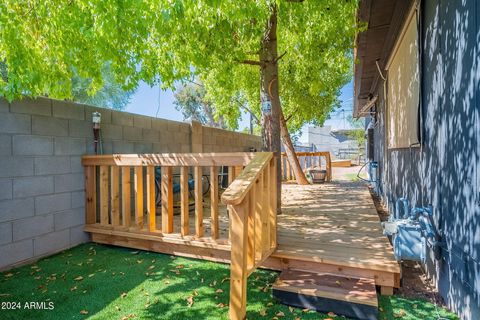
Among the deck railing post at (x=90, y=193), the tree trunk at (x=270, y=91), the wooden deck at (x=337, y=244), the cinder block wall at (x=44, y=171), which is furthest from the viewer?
the tree trunk at (x=270, y=91)

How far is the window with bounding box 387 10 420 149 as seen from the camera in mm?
3260

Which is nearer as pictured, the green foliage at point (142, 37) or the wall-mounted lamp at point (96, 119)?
the green foliage at point (142, 37)

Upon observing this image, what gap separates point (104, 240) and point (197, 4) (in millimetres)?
3106

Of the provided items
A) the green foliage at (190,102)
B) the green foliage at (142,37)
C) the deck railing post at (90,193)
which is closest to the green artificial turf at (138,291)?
the deck railing post at (90,193)

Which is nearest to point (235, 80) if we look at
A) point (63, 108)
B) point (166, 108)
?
point (63, 108)

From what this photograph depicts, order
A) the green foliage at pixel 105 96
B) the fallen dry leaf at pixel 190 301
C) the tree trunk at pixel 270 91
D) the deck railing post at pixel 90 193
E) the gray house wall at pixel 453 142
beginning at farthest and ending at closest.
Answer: the green foliage at pixel 105 96 < the tree trunk at pixel 270 91 < the deck railing post at pixel 90 193 < the fallen dry leaf at pixel 190 301 < the gray house wall at pixel 453 142

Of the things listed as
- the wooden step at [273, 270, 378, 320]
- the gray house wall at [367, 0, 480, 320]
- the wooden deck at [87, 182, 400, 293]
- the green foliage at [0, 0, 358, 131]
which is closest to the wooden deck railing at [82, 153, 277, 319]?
the wooden deck at [87, 182, 400, 293]

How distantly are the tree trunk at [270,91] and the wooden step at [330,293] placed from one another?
6.39ft

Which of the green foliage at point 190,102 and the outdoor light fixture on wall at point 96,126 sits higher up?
the green foliage at point 190,102

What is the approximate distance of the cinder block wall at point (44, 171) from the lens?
3059 mm

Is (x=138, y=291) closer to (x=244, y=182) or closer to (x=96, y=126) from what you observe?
(x=244, y=182)

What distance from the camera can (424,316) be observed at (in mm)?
2158

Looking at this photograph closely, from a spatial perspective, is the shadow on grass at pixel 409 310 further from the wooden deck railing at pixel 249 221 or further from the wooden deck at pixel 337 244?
the wooden deck railing at pixel 249 221

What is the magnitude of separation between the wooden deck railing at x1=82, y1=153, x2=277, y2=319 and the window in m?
1.85
